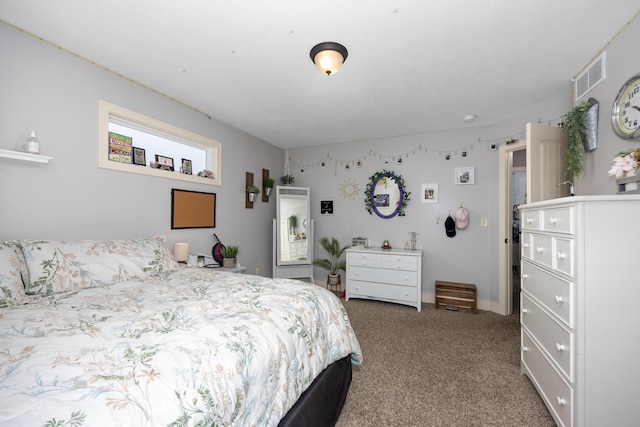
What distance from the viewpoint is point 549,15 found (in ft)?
5.65

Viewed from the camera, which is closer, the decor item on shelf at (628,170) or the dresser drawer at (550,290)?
the dresser drawer at (550,290)

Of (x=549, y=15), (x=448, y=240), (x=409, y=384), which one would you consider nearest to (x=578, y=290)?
(x=409, y=384)

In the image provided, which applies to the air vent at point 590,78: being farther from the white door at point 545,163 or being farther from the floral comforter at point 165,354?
the floral comforter at point 165,354

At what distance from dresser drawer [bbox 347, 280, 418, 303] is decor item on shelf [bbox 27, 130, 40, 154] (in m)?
3.62

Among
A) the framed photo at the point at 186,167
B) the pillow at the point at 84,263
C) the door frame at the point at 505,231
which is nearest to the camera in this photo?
the pillow at the point at 84,263

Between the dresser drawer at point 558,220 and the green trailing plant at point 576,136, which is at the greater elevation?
the green trailing plant at point 576,136

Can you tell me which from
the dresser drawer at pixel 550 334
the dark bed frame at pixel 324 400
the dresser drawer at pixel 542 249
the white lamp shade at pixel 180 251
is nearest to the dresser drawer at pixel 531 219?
the dresser drawer at pixel 542 249

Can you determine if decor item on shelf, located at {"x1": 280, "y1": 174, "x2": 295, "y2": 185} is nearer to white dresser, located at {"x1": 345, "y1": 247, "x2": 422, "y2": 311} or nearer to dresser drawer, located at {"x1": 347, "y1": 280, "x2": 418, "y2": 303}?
white dresser, located at {"x1": 345, "y1": 247, "x2": 422, "y2": 311}

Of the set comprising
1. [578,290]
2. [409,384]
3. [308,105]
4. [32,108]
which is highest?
[308,105]

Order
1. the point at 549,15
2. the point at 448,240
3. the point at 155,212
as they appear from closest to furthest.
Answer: the point at 549,15
the point at 155,212
the point at 448,240

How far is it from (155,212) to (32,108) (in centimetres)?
120

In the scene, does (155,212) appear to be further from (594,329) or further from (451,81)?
(594,329)

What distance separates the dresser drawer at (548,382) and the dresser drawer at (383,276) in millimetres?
1647

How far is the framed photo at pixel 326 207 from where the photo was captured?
15.7 ft
